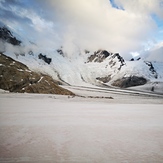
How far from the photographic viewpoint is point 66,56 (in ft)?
447

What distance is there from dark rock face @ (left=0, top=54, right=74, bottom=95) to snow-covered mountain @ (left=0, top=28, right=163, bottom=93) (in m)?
59.5

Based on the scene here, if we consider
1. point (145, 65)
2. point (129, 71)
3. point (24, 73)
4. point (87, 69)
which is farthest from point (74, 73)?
point (24, 73)

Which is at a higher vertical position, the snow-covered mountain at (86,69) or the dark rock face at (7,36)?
the dark rock face at (7,36)

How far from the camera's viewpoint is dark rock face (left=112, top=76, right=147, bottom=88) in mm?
95375

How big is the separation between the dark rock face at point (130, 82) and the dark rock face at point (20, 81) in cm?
6934

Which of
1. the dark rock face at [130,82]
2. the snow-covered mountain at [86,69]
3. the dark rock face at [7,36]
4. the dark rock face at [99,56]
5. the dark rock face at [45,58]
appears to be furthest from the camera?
the dark rock face at [99,56]

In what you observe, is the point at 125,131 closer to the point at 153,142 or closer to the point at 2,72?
the point at 153,142

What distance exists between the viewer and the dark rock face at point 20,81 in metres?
27.9

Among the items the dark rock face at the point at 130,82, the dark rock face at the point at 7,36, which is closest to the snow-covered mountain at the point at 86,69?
the dark rock face at the point at 130,82

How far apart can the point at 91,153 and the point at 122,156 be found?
0.54 meters

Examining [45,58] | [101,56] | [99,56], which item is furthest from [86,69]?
[99,56]

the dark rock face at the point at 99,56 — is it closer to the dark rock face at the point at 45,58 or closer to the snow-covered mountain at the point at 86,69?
the snow-covered mountain at the point at 86,69

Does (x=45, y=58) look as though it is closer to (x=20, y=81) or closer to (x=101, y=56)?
(x=101, y=56)

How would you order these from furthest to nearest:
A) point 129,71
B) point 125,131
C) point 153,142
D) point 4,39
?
point 4,39
point 129,71
point 125,131
point 153,142
